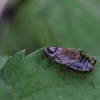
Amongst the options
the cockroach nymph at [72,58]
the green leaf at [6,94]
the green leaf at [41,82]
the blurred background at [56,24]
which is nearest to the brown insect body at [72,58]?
the cockroach nymph at [72,58]

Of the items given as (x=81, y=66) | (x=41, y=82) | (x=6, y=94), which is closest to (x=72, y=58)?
(x=81, y=66)

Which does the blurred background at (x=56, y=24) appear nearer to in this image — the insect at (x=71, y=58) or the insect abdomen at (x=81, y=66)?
the insect at (x=71, y=58)

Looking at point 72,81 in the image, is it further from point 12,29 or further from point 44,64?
point 12,29

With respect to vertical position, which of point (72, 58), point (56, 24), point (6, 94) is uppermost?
point (6, 94)

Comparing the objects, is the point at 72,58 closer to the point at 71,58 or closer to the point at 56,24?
the point at 71,58

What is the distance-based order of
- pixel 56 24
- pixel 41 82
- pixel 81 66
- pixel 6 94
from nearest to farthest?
1. pixel 6 94
2. pixel 41 82
3. pixel 81 66
4. pixel 56 24

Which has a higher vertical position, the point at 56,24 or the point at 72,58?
the point at 72,58

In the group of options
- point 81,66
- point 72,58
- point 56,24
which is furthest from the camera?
point 56,24
